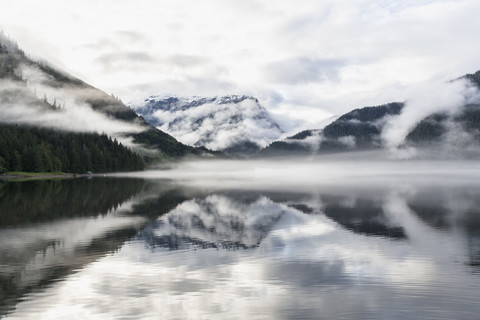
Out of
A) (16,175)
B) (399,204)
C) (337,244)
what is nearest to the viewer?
(337,244)

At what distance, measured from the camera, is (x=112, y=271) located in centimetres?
2798

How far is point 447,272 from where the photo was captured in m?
27.5

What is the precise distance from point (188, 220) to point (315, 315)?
1359 inches

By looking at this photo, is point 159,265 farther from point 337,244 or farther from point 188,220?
point 188,220

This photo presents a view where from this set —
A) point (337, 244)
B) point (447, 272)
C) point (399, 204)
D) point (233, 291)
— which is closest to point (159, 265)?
point (233, 291)

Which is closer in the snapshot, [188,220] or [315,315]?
[315,315]

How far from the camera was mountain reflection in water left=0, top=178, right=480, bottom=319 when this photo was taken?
70.2ft

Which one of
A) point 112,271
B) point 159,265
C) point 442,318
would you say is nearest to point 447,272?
point 442,318

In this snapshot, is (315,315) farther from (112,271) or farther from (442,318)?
(112,271)

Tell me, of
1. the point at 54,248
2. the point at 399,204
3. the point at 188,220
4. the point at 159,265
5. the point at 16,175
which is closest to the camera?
the point at 159,265

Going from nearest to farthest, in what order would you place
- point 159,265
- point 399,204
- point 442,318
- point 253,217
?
point 442,318 → point 159,265 → point 253,217 → point 399,204

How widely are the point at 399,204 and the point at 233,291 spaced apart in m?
55.9

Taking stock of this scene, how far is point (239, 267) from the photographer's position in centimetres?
2964

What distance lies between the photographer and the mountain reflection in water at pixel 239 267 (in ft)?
70.2
